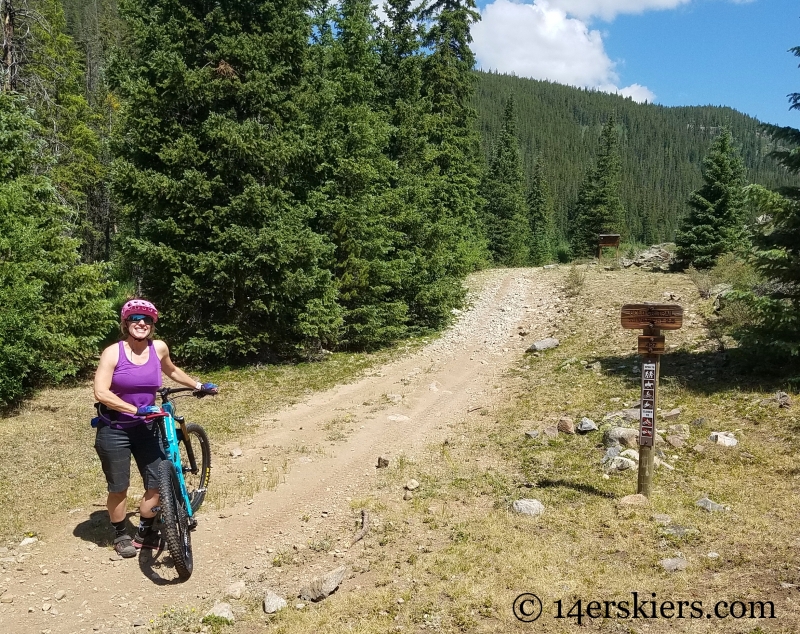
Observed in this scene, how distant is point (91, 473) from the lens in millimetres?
7773

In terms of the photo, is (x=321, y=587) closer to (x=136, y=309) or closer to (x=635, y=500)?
A: (x=136, y=309)

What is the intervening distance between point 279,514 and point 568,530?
345cm

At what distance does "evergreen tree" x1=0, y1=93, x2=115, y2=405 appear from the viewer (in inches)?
396

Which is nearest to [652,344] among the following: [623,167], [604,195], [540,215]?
[604,195]

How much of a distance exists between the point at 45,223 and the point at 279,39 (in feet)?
22.9

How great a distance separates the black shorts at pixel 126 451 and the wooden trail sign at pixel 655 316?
547 centimetres

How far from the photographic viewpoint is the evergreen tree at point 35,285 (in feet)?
33.0

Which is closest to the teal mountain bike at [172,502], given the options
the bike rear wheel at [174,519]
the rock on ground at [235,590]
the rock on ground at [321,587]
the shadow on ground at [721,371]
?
the bike rear wheel at [174,519]

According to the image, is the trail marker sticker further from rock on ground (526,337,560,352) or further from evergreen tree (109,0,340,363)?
rock on ground (526,337,560,352)

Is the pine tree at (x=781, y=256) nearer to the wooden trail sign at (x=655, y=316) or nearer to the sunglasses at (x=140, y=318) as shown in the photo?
the wooden trail sign at (x=655, y=316)

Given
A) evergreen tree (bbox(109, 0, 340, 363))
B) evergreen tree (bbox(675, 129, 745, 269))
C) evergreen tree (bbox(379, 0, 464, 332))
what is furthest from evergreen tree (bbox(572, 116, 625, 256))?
evergreen tree (bbox(109, 0, 340, 363))

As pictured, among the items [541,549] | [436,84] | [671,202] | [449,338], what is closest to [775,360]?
[541,549]

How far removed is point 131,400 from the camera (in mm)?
5082

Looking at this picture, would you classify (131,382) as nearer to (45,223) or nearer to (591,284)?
(45,223)
